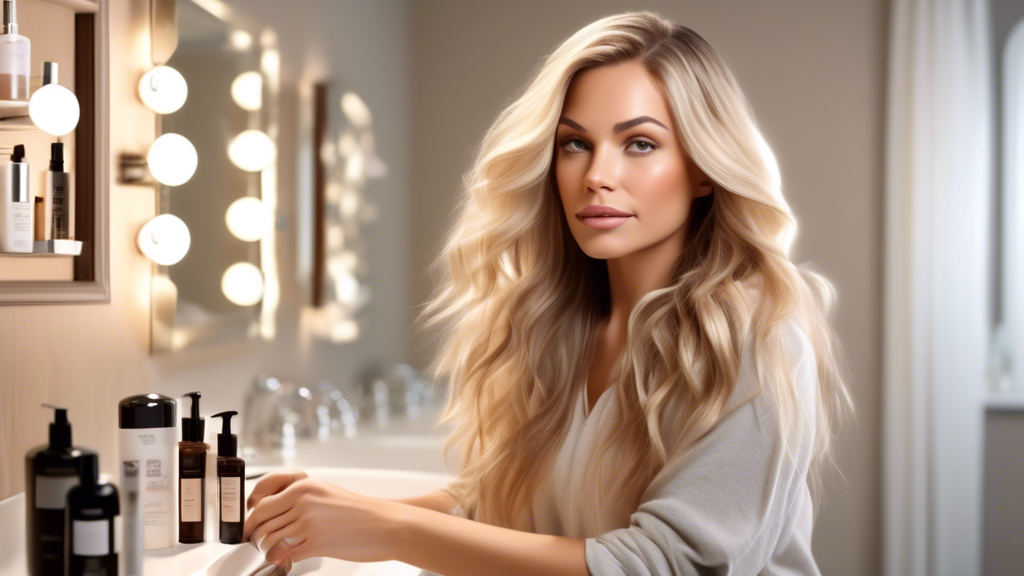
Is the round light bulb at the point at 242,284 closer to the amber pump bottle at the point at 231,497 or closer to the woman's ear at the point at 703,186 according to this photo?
the amber pump bottle at the point at 231,497

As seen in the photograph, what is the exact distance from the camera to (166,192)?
149cm

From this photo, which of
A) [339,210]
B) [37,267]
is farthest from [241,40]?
[37,267]

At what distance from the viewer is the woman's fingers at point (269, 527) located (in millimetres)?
957

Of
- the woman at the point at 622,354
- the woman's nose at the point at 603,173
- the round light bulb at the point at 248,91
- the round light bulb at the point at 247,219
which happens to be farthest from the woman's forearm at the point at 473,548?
the round light bulb at the point at 248,91

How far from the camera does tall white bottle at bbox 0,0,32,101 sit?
111 cm

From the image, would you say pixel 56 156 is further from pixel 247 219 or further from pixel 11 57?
pixel 247 219

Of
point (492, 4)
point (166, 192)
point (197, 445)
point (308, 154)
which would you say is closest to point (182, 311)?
point (166, 192)

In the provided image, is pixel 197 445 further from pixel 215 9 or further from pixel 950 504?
pixel 950 504

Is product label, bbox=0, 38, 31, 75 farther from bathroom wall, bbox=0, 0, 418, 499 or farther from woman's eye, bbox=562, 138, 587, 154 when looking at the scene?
woman's eye, bbox=562, 138, 587, 154

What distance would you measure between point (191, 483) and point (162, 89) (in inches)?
29.4

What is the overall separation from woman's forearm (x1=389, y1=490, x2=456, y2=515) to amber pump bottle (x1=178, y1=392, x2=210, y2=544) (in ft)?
0.98

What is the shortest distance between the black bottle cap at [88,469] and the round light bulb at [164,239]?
2.30 feet

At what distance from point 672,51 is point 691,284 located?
0.96 ft

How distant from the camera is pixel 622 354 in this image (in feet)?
3.73
